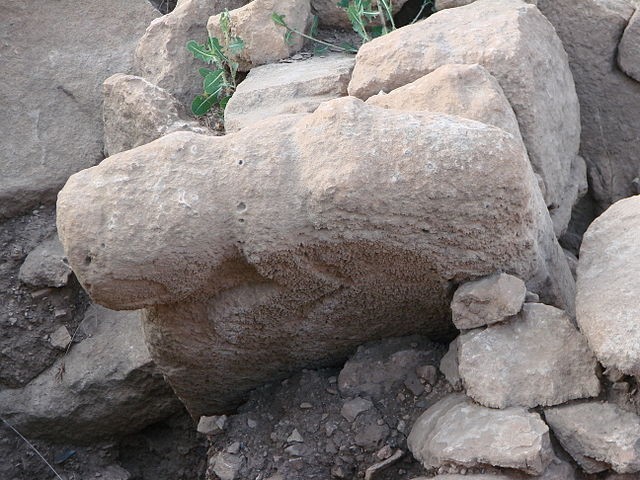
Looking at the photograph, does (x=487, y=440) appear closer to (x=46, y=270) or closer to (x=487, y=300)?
(x=487, y=300)

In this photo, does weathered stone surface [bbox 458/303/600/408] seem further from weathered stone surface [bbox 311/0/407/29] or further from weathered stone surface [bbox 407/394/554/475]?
weathered stone surface [bbox 311/0/407/29]

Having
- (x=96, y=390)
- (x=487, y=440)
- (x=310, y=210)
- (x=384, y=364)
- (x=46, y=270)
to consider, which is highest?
(x=310, y=210)

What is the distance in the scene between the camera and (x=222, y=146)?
1825mm

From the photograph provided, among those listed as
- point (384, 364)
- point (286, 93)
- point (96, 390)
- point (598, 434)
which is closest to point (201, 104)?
point (286, 93)

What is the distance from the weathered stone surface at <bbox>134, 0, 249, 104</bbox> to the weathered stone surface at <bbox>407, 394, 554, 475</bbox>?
1.58 meters

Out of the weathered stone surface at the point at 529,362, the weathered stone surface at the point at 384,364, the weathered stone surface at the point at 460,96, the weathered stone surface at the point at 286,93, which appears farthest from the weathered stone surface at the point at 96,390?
the weathered stone surface at the point at 529,362

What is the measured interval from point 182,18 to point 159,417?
4.26ft

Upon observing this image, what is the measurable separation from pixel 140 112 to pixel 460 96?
104cm

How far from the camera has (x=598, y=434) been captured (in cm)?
167

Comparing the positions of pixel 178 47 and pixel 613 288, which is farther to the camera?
pixel 178 47

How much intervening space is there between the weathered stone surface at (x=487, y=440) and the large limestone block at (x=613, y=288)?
181 millimetres

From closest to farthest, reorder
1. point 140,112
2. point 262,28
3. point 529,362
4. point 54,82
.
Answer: point 529,362, point 140,112, point 262,28, point 54,82

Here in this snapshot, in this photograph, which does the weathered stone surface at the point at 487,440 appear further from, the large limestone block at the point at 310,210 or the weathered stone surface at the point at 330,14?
the weathered stone surface at the point at 330,14

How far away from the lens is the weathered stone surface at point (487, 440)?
165 centimetres
